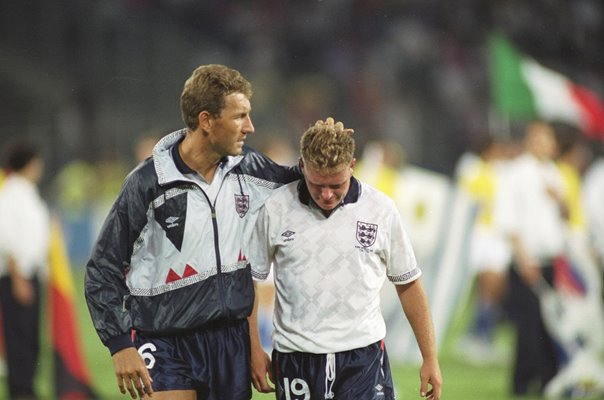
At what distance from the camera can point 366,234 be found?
17.4ft

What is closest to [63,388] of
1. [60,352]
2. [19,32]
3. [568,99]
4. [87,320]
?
[60,352]

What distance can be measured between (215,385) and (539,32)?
21.4 meters

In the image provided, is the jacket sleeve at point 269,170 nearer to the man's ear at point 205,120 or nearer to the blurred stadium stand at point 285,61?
the man's ear at point 205,120

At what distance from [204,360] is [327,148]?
109 cm

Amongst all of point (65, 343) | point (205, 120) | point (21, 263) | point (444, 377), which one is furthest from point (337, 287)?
point (444, 377)

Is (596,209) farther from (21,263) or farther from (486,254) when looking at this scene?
(21,263)

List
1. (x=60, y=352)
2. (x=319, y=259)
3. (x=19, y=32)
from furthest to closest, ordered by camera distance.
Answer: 1. (x=19, y=32)
2. (x=60, y=352)
3. (x=319, y=259)

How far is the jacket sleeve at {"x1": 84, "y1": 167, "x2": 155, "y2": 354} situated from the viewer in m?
5.18

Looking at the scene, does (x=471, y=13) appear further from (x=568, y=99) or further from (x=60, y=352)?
(x=60, y=352)

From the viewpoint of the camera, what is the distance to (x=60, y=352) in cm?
1086

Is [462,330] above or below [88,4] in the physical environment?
below

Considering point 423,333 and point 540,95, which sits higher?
point 540,95

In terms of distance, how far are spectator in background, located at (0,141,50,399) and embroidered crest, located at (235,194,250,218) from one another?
6027 mm

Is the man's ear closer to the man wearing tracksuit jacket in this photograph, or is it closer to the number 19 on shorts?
the man wearing tracksuit jacket
